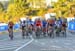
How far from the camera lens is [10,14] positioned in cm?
10238

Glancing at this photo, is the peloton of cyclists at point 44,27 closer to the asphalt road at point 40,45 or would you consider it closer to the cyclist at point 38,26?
the cyclist at point 38,26

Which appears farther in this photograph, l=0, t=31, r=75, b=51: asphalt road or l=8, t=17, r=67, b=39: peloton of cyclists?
l=8, t=17, r=67, b=39: peloton of cyclists

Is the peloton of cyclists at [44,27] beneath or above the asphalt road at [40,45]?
above

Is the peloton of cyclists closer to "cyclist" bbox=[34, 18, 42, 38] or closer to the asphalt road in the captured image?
"cyclist" bbox=[34, 18, 42, 38]

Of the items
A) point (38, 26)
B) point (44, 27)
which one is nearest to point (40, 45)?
point (38, 26)

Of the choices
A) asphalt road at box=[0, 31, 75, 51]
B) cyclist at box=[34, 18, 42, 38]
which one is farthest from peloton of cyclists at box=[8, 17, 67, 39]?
asphalt road at box=[0, 31, 75, 51]

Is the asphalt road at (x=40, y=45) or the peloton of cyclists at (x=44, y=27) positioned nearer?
the asphalt road at (x=40, y=45)

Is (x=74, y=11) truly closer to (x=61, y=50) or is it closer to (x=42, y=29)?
(x=42, y=29)

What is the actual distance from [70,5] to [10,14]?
18365 mm

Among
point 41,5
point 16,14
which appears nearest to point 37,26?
point 16,14

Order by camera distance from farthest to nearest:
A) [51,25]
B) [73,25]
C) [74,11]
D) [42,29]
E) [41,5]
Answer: [41,5], [74,11], [73,25], [42,29], [51,25]

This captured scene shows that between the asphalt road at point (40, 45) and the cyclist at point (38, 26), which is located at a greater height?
the cyclist at point (38, 26)

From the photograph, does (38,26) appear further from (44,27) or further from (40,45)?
(40,45)

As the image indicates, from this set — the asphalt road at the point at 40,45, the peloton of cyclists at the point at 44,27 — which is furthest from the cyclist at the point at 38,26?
the asphalt road at the point at 40,45
